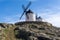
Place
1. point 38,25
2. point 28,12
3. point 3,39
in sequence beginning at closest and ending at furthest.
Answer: point 3,39 < point 38,25 < point 28,12

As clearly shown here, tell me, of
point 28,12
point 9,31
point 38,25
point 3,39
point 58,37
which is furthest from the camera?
point 28,12

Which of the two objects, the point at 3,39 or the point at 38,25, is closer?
the point at 3,39

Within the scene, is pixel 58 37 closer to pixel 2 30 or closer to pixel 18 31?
pixel 18 31

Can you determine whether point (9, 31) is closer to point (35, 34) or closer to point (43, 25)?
point (35, 34)

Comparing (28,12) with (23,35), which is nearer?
(23,35)

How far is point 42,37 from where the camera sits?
7044cm

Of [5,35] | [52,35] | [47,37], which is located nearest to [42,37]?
[47,37]

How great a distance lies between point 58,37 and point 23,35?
428 inches

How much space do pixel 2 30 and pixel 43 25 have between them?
18.7 metres

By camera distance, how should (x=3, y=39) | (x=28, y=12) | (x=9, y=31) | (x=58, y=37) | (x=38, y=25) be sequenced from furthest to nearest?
(x=28, y=12) < (x=38, y=25) < (x=9, y=31) < (x=58, y=37) < (x=3, y=39)

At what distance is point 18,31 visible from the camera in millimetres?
76812

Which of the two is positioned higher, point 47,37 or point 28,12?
point 28,12

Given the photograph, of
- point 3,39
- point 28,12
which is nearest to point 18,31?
point 3,39

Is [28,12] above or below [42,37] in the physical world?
above
